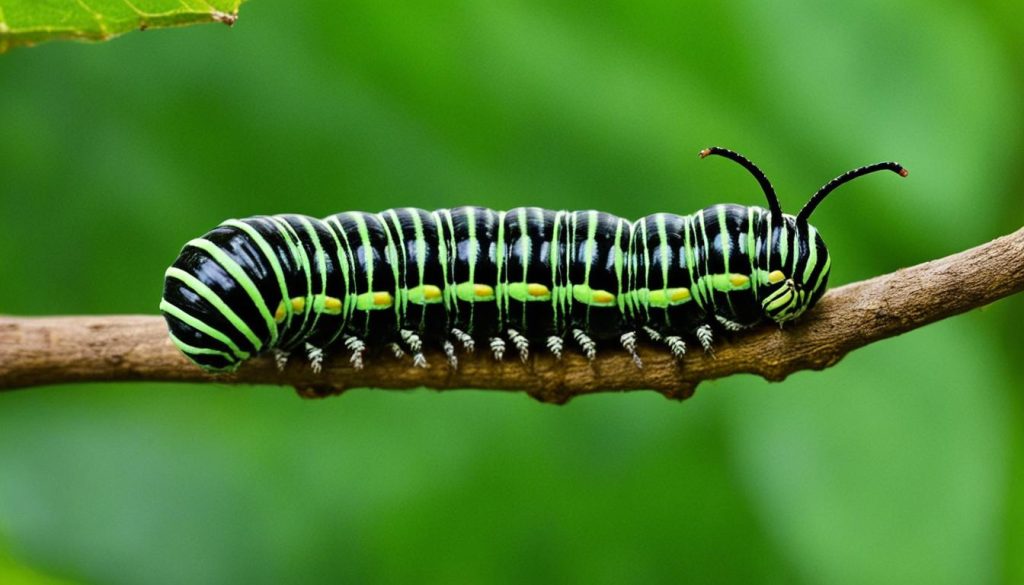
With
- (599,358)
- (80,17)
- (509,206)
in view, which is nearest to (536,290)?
(599,358)

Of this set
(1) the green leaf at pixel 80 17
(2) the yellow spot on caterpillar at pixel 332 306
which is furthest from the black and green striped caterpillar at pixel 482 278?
(1) the green leaf at pixel 80 17

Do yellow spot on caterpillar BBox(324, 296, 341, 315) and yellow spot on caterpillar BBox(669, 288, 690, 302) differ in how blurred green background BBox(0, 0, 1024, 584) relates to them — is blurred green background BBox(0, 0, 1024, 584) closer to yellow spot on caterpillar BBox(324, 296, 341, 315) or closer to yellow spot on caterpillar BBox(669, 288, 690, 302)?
yellow spot on caterpillar BBox(669, 288, 690, 302)

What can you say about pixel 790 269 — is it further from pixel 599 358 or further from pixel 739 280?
pixel 599 358

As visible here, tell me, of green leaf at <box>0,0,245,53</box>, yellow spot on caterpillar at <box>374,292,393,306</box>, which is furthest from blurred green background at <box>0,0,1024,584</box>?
green leaf at <box>0,0,245,53</box>

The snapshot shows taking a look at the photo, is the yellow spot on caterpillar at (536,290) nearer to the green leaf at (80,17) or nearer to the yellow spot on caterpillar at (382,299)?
the yellow spot on caterpillar at (382,299)

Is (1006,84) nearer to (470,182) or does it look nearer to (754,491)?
(754,491)

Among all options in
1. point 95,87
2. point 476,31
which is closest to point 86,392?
point 95,87
